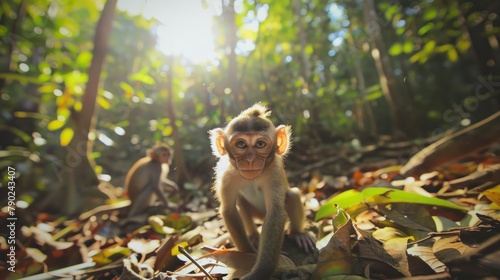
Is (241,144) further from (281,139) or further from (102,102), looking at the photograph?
(102,102)

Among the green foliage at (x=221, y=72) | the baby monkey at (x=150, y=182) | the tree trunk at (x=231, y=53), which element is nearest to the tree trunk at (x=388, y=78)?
the green foliage at (x=221, y=72)

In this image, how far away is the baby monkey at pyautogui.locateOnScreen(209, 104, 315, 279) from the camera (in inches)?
87.7

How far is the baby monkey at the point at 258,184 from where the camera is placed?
2.23 meters

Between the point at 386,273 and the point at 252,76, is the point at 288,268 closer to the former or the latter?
the point at 386,273

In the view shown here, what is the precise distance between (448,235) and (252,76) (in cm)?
724

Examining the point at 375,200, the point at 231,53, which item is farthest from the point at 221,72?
the point at 375,200

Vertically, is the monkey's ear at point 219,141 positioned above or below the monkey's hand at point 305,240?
above

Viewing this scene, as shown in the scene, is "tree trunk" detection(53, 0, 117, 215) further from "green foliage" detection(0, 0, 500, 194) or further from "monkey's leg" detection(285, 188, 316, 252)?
"monkey's leg" detection(285, 188, 316, 252)

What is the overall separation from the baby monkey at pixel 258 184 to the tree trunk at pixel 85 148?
4.22 meters

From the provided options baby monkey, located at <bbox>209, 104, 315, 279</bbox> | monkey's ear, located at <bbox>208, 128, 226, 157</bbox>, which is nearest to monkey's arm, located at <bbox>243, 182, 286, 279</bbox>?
baby monkey, located at <bbox>209, 104, 315, 279</bbox>

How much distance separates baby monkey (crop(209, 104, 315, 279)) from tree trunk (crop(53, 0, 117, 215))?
13.8 feet

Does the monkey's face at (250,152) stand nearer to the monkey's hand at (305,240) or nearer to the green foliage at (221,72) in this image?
the monkey's hand at (305,240)

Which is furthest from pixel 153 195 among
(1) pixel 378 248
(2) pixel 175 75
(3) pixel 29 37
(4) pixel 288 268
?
(1) pixel 378 248

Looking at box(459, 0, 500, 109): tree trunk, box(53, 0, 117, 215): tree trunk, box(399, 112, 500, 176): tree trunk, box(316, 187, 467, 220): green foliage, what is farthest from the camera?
box(53, 0, 117, 215): tree trunk
